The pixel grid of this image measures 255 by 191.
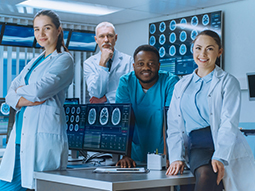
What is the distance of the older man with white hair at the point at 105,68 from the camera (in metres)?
2.75

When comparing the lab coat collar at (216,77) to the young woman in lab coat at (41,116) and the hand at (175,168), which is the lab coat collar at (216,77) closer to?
the hand at (175,168)

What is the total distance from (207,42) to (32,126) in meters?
0.89

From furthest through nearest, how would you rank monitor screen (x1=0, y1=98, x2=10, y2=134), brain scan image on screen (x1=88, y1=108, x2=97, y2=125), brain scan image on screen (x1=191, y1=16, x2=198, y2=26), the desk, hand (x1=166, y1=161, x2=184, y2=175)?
brain scan image on screen (x1=191, y1=16, x2=198, y2=26), monitor screen (x1=0, y1=98, x2=10, y2=134), brain scan image on screen (x1=88, y1=108, x2=97, y2=125), hand (x1=166, y1=161, x2=184, y2=175), the desk

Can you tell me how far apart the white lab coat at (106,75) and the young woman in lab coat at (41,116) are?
871mm

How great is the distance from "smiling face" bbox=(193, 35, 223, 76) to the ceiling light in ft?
11.8

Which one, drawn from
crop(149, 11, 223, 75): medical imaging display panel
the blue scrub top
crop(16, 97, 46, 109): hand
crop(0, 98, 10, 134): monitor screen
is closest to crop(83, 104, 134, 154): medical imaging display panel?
the blue scrub top

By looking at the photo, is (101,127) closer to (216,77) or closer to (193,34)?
(216,77)

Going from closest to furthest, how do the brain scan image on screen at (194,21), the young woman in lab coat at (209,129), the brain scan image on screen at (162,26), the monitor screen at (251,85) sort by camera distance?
the young woman in lab coat at (209,129)
the monitor screen at (251,85)
the brain scan image on screen at (194,21)
the brain scan image on screen at (162,26)

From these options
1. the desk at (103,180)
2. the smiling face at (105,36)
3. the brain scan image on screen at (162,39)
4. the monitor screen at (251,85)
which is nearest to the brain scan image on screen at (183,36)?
the brain scan image on screen at (162,39)

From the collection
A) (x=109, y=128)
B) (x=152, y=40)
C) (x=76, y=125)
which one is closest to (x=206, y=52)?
(x=109, y=128)

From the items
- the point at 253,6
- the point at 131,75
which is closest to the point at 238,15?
the point at 253,6

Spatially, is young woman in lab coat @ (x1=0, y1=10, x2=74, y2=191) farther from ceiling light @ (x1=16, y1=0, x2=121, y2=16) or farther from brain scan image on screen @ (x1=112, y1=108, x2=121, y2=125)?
ceiling light @ (x1=16, y1=0, x2=121, y2=16)

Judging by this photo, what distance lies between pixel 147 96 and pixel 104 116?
262mm

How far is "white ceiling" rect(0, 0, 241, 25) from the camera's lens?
16.3 ft
